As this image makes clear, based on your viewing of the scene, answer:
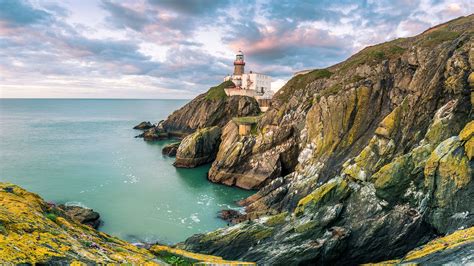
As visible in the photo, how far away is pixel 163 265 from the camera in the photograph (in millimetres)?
12453

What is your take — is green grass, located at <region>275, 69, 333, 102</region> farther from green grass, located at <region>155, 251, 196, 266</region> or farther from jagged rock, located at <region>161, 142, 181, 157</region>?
green grass, located at <region>155, 251, 196, 266</region>

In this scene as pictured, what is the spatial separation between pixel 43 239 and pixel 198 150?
6873cm

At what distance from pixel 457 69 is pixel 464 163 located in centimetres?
1599

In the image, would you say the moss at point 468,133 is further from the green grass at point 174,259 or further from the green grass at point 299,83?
the green grass at point 299,83

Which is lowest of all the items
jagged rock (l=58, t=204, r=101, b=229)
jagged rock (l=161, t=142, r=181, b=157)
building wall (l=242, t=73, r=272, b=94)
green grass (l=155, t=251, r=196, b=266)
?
jagged rock (l=58, t=204, r=101, b=229)

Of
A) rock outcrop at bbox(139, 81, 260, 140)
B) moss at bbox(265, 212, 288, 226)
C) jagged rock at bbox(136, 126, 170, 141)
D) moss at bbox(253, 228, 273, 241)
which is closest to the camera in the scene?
moss at bbox(253, 228, 273, 241)

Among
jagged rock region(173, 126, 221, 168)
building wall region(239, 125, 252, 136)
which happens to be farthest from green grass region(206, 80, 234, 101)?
building wall region(239, 125, 252, 136)

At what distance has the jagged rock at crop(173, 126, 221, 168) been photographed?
256 feet

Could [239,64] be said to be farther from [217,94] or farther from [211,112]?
[211,112]

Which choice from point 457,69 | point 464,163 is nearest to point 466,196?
point 464,163

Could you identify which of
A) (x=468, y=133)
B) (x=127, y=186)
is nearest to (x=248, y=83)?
(x=127, y=186)

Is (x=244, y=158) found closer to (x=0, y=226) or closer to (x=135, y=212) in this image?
(x=135, y=212)

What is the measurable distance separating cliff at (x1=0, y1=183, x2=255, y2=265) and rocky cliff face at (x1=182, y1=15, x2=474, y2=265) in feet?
58.0

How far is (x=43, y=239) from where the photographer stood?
974cm
